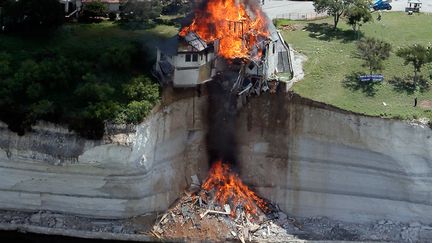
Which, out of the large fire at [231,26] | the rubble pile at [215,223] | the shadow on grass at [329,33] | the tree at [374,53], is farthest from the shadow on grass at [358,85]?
the rubble pile at [215,223]

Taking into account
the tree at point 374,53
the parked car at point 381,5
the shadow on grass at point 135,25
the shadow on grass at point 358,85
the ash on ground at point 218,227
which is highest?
the parked car at point 381,5

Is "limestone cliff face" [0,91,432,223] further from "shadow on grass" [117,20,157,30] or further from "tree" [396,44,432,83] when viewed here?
"shadow on grass" [117,20,157,30]

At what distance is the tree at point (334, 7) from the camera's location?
1859 inches

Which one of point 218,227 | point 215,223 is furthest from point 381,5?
point 218,227

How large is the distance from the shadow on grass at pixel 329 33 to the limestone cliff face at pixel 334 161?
984cm

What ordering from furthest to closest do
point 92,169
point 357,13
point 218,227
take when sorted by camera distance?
point 357,13, point 218,227, point 92,169

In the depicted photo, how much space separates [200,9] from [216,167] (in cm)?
931

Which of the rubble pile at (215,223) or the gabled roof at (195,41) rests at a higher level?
the gabled roof at (195,41)

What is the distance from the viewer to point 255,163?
38.9 metres

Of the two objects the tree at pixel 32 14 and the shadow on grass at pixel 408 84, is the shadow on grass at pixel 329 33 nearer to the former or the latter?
the shadow on grass at pixel 408 84

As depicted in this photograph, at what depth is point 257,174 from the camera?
3888 centimetres

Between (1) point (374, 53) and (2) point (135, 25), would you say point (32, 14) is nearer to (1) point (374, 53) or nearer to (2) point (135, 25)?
(2) point (135, 25)

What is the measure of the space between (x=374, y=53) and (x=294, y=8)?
14.2m

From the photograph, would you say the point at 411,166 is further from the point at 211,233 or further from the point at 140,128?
the point at 140,128
